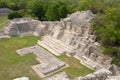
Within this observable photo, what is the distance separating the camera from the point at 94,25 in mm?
19234

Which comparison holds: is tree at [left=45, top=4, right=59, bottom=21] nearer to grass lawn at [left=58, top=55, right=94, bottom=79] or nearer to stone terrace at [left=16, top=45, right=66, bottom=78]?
stone terrace at [left=16, top=45, right=66, bottom=78]

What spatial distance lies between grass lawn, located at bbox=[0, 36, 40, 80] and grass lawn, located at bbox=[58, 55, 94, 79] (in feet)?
7.72

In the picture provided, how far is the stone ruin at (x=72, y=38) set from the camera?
56.5 feet

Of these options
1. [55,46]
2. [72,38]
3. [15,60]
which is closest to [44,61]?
[15,60]

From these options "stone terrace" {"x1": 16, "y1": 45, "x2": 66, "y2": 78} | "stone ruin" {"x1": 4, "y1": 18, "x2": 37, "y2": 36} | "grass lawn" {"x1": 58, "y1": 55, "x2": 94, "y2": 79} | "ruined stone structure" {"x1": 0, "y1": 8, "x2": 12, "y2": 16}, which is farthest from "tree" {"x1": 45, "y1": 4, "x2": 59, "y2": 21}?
"ruined stone structure" {"x1": 0, "y1": 8, "x2": 12, "y2": 16}

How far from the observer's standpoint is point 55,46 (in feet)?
69.6

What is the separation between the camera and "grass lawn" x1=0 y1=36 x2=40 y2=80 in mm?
16359

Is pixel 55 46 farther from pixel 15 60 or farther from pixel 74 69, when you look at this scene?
pixel 74 69

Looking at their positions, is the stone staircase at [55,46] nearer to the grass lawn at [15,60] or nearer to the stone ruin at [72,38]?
the stone ruin at [72,38]

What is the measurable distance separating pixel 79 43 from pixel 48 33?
6.46 metres

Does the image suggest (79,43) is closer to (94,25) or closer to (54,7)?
(94,25)

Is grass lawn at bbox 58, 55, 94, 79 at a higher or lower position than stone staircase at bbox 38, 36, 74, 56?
lower

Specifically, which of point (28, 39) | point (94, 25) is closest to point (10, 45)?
point (28, 39)

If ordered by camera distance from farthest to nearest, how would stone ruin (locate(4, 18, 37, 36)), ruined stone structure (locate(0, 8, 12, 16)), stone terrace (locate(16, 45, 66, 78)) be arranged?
ruined stone structure (locate(0, 8, 12, 16))
stone ruin (locate(4, 18, 37, 36))
stone terrace (locate(16, 45, 66, 78))
